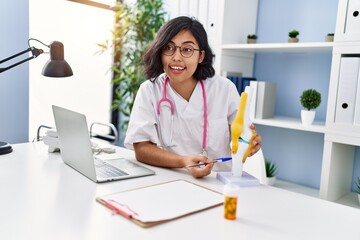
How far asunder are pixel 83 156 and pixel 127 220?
14.3 inches

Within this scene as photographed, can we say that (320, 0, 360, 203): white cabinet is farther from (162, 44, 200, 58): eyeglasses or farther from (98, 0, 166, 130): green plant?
(98, 0, 166, 130): green plant

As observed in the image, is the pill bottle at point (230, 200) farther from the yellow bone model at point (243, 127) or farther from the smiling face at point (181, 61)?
the smiling face at point (181, 61)

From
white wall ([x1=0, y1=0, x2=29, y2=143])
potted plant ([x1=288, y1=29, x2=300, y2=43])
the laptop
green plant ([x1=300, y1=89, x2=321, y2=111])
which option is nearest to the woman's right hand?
the laptop

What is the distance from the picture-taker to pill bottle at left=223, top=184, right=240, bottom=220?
2.50ft

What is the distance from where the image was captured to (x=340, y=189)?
1804 millimetres

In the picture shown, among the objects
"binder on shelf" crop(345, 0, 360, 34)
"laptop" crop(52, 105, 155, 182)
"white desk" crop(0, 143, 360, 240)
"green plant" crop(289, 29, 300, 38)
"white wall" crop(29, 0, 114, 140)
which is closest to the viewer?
"white desk" crop(0, 143, 360, 240)

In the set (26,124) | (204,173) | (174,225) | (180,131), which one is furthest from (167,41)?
(26,124)

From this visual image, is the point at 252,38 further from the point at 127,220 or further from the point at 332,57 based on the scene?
the point at 127,220

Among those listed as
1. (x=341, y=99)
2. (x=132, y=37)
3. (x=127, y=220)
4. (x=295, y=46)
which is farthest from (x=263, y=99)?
(x=127, y=220)

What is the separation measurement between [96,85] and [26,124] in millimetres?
924

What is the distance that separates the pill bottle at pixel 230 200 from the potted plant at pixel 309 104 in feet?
3.87

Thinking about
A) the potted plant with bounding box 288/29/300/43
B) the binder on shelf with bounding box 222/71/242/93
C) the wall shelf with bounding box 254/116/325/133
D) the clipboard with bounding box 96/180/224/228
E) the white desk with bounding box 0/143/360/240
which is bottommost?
the white desk with bounding box 0/143/360/240

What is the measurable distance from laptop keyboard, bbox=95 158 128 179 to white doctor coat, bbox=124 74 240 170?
0.64 ft

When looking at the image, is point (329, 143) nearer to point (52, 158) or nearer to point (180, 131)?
point (180, 131)
